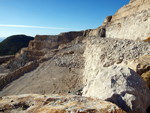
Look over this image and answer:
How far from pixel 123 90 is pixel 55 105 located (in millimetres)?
1246

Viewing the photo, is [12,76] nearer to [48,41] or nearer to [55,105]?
[55,105]

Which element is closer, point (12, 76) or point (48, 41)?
point (12, 76)

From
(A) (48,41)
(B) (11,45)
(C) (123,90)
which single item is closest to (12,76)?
(C) (123,90)

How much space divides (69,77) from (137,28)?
262 inches

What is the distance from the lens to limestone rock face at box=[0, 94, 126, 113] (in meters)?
1.46

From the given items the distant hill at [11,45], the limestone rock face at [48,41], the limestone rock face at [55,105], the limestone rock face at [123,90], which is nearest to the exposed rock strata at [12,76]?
the limestone rock face at [55,105]

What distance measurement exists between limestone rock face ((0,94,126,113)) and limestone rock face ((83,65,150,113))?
313 millimetres

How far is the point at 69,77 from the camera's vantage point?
8930 mm

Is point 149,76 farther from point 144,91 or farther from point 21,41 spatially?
point 21,41

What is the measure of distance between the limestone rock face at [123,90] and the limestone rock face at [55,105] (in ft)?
1.03

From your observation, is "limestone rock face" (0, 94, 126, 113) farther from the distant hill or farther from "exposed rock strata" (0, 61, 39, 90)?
the distant hill

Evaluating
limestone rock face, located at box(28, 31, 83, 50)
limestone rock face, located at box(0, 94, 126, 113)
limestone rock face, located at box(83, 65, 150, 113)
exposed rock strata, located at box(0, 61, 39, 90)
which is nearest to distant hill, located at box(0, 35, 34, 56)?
limestone rock face, located at box(28, 31, 83, 50)

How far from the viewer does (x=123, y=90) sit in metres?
1.96

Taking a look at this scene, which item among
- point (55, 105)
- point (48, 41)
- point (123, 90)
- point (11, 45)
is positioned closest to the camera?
point (55, 105)
